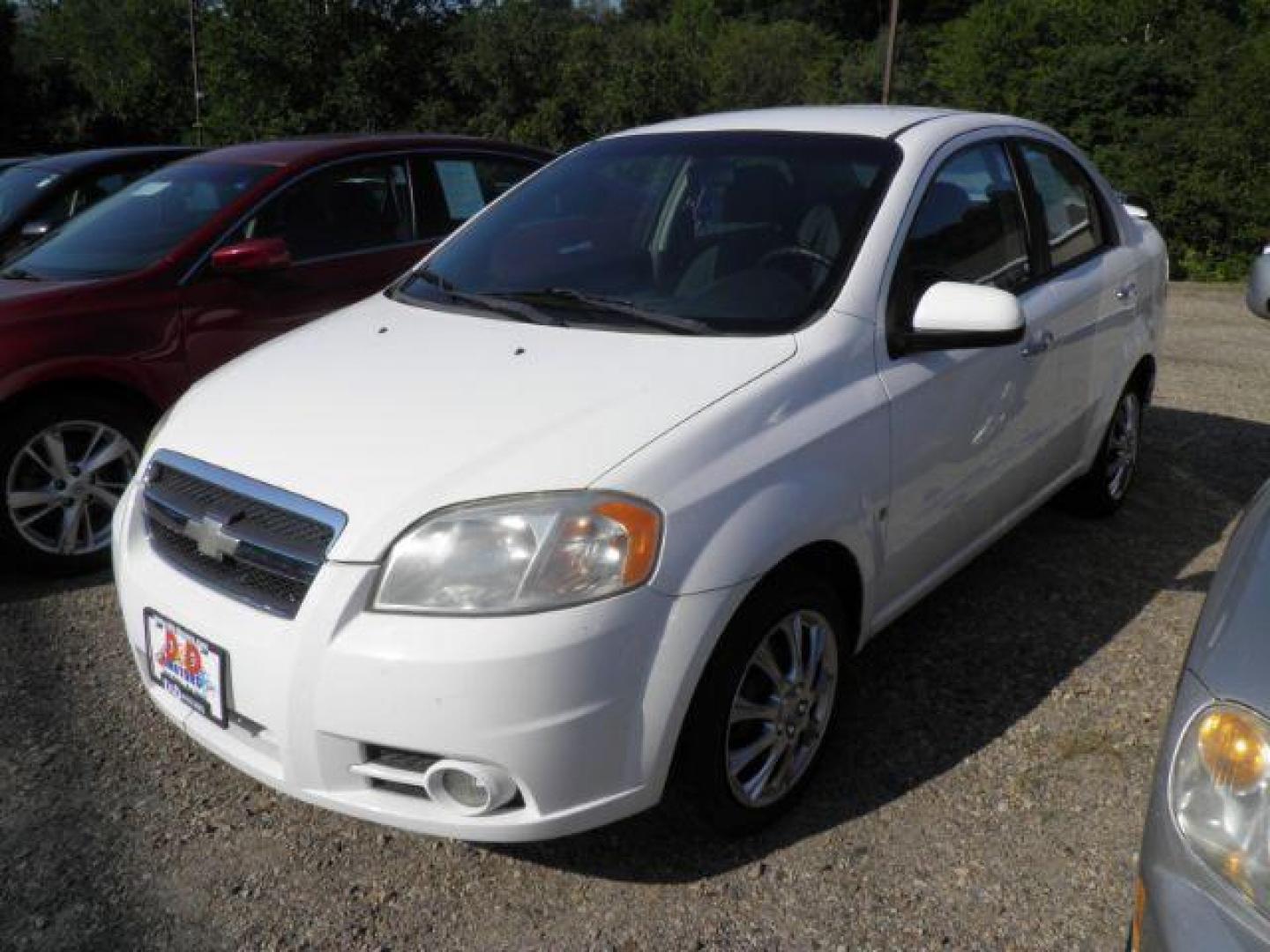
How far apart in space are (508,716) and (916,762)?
4.25ft

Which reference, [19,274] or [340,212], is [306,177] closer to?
[340,212]

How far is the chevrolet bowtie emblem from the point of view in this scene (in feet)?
7.55

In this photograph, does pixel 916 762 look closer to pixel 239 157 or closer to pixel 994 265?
pixel 994 265

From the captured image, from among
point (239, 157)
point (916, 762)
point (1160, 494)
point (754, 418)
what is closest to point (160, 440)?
point (754, 418)

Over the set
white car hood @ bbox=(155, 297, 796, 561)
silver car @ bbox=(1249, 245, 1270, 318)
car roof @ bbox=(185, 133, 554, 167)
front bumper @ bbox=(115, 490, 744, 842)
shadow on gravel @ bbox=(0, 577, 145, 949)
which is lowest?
shadow on gravel @ bbox=(0, 577, 145, 949)

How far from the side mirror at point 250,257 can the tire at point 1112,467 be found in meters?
3.21

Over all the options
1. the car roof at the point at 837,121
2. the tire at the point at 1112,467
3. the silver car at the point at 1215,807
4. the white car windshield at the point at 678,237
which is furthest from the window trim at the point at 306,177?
the silver car at the point at 1215,807

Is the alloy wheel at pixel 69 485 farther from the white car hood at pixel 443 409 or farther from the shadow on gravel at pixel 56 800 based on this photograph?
the white car hood at pixel 443 409

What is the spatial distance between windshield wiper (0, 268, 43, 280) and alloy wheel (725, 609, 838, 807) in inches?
131

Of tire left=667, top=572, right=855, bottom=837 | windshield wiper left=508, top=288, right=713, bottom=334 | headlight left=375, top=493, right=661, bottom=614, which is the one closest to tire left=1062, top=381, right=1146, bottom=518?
tire left=667, top=572, right=855, bottom=837

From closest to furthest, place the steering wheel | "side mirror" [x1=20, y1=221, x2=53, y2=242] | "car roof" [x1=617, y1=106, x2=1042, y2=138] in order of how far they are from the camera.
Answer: the steering wheel → "car roof" [x1=617, y1=106, x2=1042, y2=138] → "side mirror" [x1=20, y1=221, x2=53, y2=242]

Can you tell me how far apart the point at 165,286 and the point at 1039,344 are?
10.2ft

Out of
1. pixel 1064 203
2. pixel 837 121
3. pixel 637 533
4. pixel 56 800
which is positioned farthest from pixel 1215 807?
pixel 1064 203

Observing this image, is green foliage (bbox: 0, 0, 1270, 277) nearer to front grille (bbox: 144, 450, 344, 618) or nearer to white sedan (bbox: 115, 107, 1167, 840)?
white sedan (bbox: 115, 107, 1167, 840)
